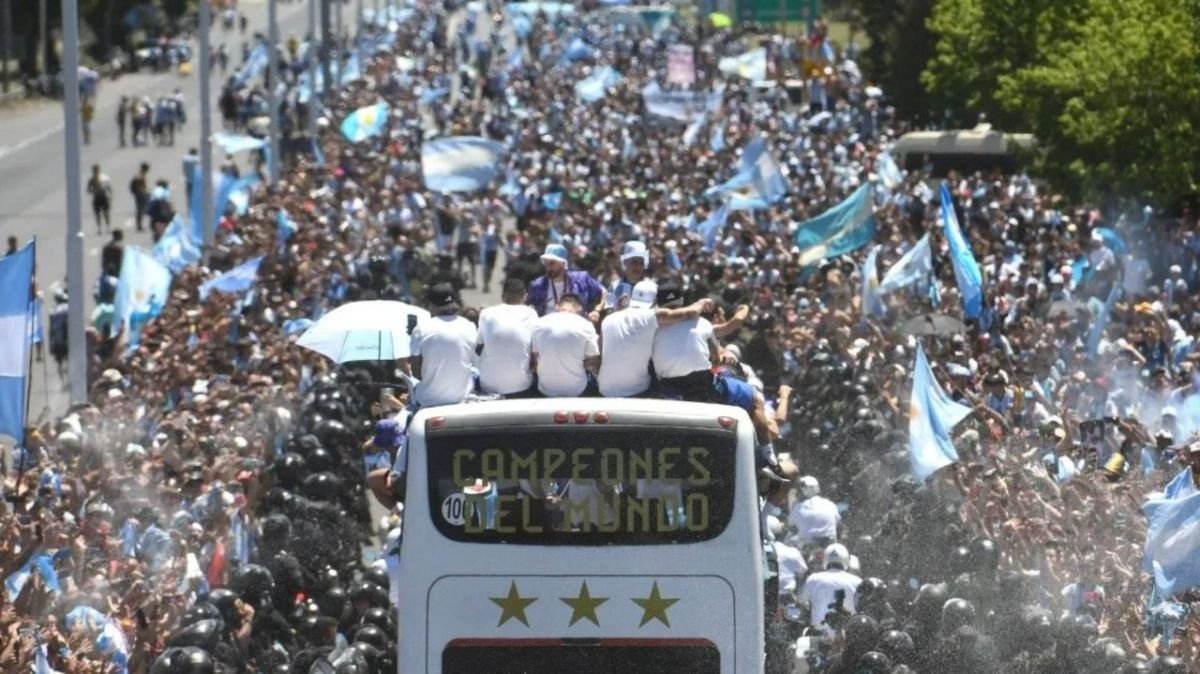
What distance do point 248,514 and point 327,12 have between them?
156 ft

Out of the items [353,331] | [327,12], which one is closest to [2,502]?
[353,331]

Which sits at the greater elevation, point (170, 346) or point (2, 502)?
point (2, 502)

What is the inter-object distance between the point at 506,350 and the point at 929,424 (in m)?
6.56

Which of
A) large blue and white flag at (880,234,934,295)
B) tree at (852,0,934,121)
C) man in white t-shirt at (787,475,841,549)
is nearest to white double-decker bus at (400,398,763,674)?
man in white t-shirt at (787,475,841,549)

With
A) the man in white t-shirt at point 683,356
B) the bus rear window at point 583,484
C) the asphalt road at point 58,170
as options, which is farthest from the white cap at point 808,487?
the asphalt road at point 58,170

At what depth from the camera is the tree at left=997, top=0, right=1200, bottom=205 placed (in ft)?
119

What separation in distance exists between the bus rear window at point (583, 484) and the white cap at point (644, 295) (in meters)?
1.52

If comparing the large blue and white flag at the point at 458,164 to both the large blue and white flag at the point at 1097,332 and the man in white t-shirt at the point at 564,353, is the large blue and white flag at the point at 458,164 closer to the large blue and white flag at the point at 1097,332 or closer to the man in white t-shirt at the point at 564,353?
the large blue and white flag at the point at 1097,332

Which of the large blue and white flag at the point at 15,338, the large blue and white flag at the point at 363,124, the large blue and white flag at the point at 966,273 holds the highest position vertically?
the large blue and white flag at the point at 15,338

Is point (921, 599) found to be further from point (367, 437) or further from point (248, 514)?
point (367, 437)

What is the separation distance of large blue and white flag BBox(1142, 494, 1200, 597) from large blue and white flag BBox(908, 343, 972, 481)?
4101mm

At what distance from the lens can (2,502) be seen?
1714 cm

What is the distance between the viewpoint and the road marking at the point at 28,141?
61.9 m

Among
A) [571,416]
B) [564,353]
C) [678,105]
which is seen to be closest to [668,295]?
[564,353]
